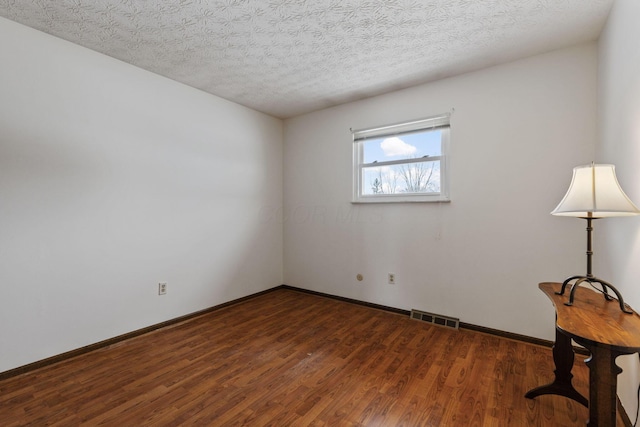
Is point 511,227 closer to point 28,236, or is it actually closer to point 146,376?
point 146,376

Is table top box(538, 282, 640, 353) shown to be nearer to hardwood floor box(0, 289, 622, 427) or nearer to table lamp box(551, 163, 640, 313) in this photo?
table lamp box(551, 163, 640, 313)

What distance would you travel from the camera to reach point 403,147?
3340 mm

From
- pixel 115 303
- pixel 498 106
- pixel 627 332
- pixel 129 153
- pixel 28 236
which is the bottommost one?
pixel 115 303

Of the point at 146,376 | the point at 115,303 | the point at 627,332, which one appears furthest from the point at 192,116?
the point at 627,332

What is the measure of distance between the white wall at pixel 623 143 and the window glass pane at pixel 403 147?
132 centimetres

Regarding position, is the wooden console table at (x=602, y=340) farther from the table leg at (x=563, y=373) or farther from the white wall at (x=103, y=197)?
the white wall at (x=103, y=197)

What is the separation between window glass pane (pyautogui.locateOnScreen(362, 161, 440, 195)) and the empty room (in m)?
0.03

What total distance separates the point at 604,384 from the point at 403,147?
266 centimetres

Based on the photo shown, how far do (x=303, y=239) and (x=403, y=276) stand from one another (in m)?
1.56

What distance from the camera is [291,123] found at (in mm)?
4305

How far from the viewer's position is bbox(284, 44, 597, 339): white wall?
241 cm

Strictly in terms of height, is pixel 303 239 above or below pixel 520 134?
below

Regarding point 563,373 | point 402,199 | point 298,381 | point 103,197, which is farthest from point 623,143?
point 103,197

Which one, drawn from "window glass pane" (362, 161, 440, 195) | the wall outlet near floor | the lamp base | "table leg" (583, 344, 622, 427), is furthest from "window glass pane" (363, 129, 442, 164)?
the wall outlet near floor
